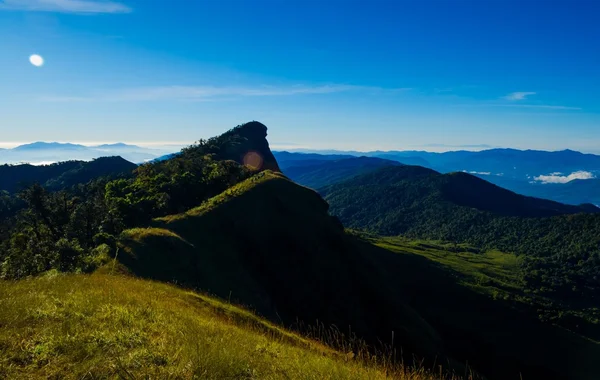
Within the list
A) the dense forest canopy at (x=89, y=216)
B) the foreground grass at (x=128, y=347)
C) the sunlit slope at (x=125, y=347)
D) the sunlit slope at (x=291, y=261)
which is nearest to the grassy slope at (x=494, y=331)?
the sunlit slope at (x=291, y=261)

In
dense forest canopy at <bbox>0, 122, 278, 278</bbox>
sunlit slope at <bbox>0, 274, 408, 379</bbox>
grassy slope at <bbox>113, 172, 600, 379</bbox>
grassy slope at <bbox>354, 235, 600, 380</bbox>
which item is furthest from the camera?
grassy slope at <bbox>354, 235, 600, 380</bbox>

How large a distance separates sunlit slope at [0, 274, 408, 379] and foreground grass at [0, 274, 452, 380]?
2 cm

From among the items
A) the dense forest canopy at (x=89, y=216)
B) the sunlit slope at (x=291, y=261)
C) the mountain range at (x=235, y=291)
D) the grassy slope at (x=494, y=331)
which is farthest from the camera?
the grassy slope at (x=494, y=331)

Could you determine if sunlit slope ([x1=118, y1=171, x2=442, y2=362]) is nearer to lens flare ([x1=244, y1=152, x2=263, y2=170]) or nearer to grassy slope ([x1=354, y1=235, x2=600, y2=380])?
grassy slope ([x1=354, y1=235, x2=600, y2=380])

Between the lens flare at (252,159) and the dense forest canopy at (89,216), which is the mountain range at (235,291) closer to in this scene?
the dense forest canopy at (89,216)

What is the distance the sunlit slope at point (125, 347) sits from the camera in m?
6.37

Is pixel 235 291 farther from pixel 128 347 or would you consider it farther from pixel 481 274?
pixel 481 274

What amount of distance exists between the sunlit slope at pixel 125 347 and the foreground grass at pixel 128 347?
0.7 inches

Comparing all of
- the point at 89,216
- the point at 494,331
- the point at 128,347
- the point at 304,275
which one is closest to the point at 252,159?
the point at 89,216

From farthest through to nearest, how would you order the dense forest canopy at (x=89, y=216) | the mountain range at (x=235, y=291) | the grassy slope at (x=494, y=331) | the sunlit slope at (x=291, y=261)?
the grassy slope at (x=494, y=331) → the sunlit slope at (x=291, y=261) → the dense forest canopy at (x=89, y=216) → the mountain range at (x=235, y=291)

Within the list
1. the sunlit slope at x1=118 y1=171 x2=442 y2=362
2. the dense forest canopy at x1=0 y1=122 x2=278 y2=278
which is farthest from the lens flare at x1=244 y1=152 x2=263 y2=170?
the sunlit slope at x1=118 y1=171 x2=442 y2=362

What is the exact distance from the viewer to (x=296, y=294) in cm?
5550

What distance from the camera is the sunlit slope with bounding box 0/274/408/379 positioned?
6371mm

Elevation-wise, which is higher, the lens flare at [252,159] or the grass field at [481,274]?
the lens flare at [252,159]
